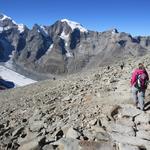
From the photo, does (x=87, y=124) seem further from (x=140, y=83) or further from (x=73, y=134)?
(x=140, y=83)

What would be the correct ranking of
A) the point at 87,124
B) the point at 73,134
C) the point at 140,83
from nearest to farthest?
the point at 73,134
the point at 87,124
the point at 140,83

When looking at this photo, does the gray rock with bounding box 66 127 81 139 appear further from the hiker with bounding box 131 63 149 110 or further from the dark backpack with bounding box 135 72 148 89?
the dark backpack with bounding box 135 72 148 89

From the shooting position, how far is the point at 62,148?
47.3 feet

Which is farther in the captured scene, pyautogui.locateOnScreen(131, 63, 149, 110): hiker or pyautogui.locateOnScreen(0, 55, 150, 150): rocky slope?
pyautogui.locateOnScreen(131, 63, 149, 110): hiker

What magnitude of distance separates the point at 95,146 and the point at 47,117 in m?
6.75

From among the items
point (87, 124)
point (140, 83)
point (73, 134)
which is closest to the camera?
point (73, 134)

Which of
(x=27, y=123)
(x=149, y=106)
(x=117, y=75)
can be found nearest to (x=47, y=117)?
(x=27, y=123)

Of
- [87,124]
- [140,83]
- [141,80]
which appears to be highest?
[141,80]

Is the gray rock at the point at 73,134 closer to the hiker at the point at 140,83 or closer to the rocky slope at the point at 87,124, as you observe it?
the rocky slope at the point at 87,124

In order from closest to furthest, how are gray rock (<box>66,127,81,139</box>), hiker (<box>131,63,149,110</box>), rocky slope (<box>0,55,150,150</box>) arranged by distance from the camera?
1. rocky slope (<box>0,55,150,150</box>)
2. gray rock (<box>66,127,81,139</box>)
3. hiker (<box>131,63,149,110</box>)

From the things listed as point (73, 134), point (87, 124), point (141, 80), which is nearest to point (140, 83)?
point (141, 80)

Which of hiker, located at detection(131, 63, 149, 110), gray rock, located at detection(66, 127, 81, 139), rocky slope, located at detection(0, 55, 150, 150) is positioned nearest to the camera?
rocky slope, located at detection(0, 55, 150, 150)

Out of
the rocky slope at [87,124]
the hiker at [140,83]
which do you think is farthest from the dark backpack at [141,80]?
the rocky slope at [87,124]

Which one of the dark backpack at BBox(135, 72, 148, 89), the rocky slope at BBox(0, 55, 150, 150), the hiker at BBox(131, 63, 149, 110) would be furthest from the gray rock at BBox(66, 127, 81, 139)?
the dark backpack at BBox(135, 72, 148, 89)
